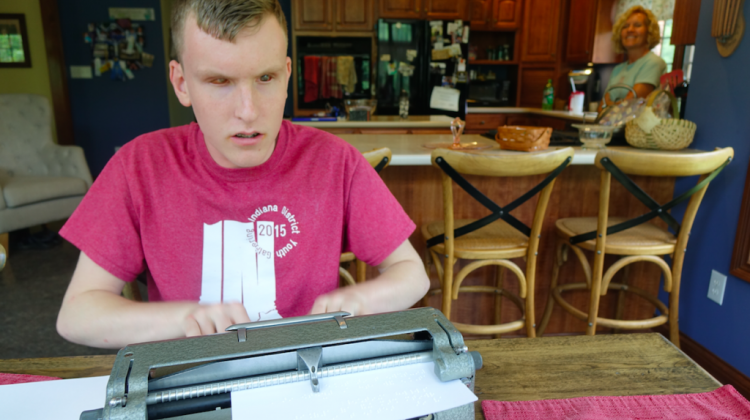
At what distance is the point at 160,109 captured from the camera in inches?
206

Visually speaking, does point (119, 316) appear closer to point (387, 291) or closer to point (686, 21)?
point (387, 291)

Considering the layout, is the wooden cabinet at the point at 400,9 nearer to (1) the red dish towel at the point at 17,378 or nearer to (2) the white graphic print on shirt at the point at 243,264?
(2) the white graphic print on shirt at the point at 243,264

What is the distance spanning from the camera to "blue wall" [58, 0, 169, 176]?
4.89 meters

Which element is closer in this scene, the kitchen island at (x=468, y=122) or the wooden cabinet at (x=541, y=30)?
the kitchen island at (x=468, y=122)

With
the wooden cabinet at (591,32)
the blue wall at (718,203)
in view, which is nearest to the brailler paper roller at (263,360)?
the blue wall at (718,203)

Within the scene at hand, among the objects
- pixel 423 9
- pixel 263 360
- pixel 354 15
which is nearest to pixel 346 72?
pixel 354 15

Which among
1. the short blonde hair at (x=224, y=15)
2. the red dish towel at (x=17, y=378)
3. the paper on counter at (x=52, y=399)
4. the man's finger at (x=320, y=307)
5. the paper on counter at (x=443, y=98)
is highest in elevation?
the short blonde hair at (x=224, y=15)

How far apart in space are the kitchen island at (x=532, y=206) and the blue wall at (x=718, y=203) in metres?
0.18

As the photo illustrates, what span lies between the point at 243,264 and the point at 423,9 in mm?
4927

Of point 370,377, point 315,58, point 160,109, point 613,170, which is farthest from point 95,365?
point 160,109

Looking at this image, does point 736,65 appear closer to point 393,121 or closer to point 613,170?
point 613,170

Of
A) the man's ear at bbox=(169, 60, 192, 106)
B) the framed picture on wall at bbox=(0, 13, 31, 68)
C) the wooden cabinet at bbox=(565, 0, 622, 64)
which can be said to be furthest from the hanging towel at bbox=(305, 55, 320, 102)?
the man's ear at bbox=(169, 60, 192, 106)

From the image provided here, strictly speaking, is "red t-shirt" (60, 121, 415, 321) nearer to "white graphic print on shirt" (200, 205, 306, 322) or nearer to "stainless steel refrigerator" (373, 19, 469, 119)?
"white graphic print on shirt" (200, 205, 306, 322)

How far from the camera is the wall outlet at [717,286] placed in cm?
194
